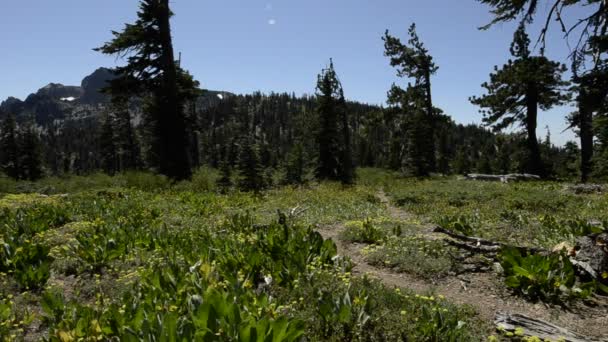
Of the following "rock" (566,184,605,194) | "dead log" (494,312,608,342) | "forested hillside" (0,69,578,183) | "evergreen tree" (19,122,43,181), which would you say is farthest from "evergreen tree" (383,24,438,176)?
"evergreen tree" (19,122,43,181)

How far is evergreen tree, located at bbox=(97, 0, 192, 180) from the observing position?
64.1 ft

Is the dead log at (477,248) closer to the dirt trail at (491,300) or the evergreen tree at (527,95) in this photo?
the dirt trail at (491,300)

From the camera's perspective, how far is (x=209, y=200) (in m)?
14.1

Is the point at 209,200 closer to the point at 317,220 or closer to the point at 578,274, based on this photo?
the point at 317,220

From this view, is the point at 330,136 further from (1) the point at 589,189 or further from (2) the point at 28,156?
(2) the point at 28,156

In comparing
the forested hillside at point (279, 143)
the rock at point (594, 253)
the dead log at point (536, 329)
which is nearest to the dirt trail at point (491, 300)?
the dead log at point (536, 329)

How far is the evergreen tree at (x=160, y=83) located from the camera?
1955 centimetres

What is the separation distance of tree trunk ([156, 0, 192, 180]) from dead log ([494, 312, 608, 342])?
1782 centimetres

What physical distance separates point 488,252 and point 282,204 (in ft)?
27.1

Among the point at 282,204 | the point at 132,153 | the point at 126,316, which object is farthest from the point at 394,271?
the point at 132,153

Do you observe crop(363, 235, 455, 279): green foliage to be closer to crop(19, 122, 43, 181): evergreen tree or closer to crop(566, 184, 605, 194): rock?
crop(566, 184, 605, 194): rock

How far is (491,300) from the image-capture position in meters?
5.47

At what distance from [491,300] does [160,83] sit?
19.5 m

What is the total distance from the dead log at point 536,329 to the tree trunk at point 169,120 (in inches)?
702
